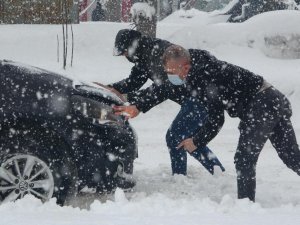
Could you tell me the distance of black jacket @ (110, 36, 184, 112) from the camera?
5109 mm

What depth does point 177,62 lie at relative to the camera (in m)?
4.39

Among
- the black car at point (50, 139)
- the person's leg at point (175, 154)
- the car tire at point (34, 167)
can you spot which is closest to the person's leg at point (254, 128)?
the black car at point (50, 139)

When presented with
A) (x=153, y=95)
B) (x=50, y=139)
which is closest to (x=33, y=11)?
(x=153, y=95)

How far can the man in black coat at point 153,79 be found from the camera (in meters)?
5.18

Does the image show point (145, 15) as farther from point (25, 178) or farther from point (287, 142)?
point (25, 178)

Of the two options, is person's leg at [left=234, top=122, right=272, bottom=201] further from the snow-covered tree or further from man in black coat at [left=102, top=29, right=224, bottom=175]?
the snow-covered tree

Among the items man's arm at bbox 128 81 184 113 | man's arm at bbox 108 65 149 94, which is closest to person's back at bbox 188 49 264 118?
man's arm at bbox 128 81 184 113

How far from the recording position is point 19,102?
4.34 meters

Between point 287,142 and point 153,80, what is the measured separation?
1.57 meters

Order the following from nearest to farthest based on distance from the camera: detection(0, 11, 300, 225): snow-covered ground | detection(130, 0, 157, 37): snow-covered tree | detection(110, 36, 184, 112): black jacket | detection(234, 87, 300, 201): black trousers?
1. detection(0, 11, 300, 225): snow-covered ground
2. detection(234, 87, 300, 201): black trousers
3. detection(110, 36, 184, 112): black jacket
4. detection(130, 0, 157, 37): snow-covered tree

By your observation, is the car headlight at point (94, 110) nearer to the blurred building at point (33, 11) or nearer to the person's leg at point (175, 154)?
the person's leg at point (175, 154)

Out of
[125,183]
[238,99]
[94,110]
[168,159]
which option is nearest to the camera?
[238,99]

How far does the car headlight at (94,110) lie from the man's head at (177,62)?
71cm

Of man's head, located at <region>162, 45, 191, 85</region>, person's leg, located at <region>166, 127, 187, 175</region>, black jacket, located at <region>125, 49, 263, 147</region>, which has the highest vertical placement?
man's head, located at <region>162, 45, 191, 85</region>
